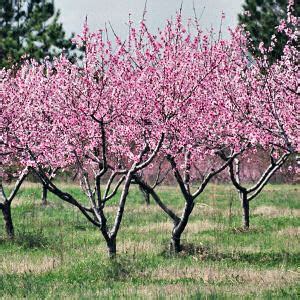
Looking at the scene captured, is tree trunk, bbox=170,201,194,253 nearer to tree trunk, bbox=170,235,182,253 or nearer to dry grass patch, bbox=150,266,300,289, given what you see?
tree trunk, bbox=170,235,182,253

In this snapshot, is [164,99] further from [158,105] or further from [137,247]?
[137,247]

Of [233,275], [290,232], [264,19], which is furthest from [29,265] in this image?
[264,19]

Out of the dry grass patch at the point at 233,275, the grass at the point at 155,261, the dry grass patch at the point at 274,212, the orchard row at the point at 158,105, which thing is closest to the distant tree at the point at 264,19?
the dry grass patch at the point at 274,212

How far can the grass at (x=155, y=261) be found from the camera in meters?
8.73

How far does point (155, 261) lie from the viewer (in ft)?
36.8

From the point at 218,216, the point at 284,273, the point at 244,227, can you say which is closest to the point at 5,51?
the point at 218,216

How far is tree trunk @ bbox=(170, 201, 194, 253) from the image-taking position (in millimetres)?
12211

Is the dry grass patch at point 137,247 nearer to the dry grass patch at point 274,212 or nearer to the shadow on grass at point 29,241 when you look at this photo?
the shadow on grass at point 29,241

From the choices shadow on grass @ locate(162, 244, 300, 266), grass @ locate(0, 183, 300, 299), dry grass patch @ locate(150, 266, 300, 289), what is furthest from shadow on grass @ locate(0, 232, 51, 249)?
dry grass patch @ locate(150, 266, 300, 289)

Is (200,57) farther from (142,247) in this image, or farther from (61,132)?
(142,247)

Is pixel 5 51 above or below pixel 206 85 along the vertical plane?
above

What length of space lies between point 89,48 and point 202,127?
319 cm

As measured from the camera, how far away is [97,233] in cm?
1552

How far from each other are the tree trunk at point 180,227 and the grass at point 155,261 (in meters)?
0.25
